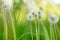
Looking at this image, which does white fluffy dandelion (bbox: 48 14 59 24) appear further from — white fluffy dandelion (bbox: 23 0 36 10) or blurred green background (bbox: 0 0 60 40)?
white fluffy dandelion (bbox: 23 0 36 10)

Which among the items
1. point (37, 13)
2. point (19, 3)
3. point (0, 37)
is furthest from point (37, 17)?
point (0, 37)

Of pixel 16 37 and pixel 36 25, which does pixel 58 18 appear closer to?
pixel 36 25

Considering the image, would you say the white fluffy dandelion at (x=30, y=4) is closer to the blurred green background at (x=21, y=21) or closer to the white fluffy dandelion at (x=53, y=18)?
the blurred green background at (x=21, y=21)

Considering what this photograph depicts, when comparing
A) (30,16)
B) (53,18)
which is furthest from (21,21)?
(53,18)

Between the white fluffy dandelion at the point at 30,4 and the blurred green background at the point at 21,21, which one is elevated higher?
the white fluffy dandelion at the point at 30,4

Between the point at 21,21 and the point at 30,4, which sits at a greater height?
the point at 30,4

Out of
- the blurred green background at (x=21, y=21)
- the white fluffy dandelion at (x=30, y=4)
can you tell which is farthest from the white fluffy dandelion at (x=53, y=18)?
the white fluffy dandelion at (x=30, y=4)

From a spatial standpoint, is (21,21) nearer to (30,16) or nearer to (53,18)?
(30,16)

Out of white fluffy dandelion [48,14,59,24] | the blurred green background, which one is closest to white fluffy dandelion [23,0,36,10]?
the blurred green background

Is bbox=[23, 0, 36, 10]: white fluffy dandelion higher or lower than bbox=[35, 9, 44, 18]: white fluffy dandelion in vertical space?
higher

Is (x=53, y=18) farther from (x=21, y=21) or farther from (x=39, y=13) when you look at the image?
(x=21, y=21)

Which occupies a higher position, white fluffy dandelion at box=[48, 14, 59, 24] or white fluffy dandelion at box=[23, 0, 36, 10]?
white fluffy dandelion at box=[23, 0, 36, 10]
